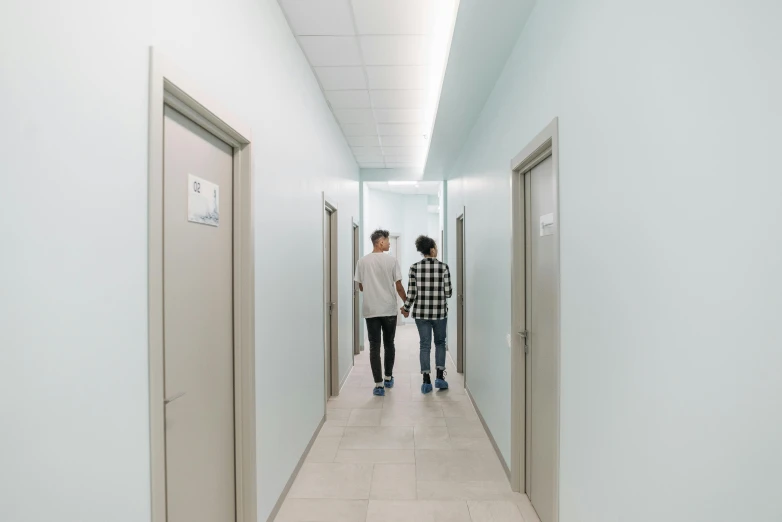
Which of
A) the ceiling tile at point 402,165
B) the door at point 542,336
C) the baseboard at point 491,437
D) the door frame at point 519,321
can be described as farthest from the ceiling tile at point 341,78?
the ceiling tile at point 402,165

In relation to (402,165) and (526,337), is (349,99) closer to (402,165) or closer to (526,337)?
(526,337)

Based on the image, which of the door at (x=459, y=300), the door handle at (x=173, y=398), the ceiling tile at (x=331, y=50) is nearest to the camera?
the door handle at (x=173, y=398)

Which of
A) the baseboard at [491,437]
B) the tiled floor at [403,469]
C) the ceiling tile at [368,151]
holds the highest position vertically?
the ceiling tile at [368,151]

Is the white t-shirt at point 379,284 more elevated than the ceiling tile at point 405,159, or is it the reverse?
the ceiling tile at point 405,159

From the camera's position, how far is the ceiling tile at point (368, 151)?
18.5 feet

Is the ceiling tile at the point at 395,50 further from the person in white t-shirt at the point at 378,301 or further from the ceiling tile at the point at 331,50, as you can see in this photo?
the person in white t-shirt at the point at 378,301

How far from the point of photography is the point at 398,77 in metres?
3.38

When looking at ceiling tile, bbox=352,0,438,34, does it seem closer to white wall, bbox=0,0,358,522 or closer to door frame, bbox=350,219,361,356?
white wall, bbox=0,0,358,522

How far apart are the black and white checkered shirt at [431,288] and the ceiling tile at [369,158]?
2.29m

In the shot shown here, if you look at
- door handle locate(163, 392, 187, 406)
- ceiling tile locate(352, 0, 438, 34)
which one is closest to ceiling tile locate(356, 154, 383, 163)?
ceiling tile locate(352, 0, 438, 34)

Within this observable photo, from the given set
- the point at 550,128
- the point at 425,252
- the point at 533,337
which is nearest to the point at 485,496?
the point at 533,337

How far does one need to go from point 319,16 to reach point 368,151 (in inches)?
132

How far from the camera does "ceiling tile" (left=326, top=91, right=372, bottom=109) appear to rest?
368cm

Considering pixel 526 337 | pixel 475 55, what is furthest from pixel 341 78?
pixel 526 337
